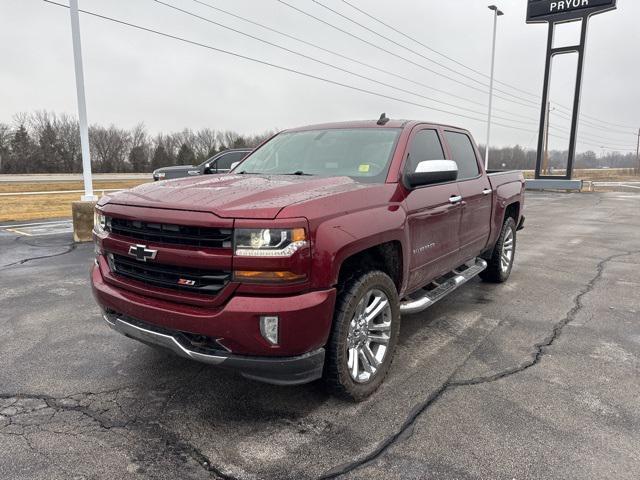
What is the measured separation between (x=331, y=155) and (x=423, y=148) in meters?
0.85

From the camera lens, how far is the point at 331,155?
398 centimetres

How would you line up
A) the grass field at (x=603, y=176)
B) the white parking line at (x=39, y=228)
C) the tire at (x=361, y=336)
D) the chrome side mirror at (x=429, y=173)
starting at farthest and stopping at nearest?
1. the grass field at (x=603, y=176)
2. the white parking line at (x=39, y=228)
3. the chrome side mirror at (x=429, y=173)
4. the tire at (x=361, y=336)

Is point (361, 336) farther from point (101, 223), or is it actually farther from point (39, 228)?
point (39, 228)

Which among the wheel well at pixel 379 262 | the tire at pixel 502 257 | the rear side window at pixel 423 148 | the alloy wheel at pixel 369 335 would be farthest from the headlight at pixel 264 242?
the tire at pixel 502 257

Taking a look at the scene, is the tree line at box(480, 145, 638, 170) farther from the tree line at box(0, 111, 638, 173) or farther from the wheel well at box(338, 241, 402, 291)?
the wheel well at box(338, 241, 402, 291)

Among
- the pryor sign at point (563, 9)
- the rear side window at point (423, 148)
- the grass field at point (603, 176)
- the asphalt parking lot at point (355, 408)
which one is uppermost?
the pryor sign at point (563, 9)

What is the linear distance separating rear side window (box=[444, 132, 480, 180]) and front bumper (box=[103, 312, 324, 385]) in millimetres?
2849

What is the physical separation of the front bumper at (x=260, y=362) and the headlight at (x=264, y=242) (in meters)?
0.60

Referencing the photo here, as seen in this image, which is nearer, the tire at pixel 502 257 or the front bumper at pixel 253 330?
the front bumper at pixel 253 330

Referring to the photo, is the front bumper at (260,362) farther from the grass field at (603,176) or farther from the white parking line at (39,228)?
the grass field at (603,176)

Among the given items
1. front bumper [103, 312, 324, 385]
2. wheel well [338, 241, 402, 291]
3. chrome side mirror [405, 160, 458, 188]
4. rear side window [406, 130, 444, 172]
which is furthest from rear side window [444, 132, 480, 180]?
front bumper [103, 312, 324, 385]

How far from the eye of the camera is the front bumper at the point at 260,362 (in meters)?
2.59

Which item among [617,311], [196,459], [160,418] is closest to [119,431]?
[160,418]

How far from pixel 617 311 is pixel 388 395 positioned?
3.38m
